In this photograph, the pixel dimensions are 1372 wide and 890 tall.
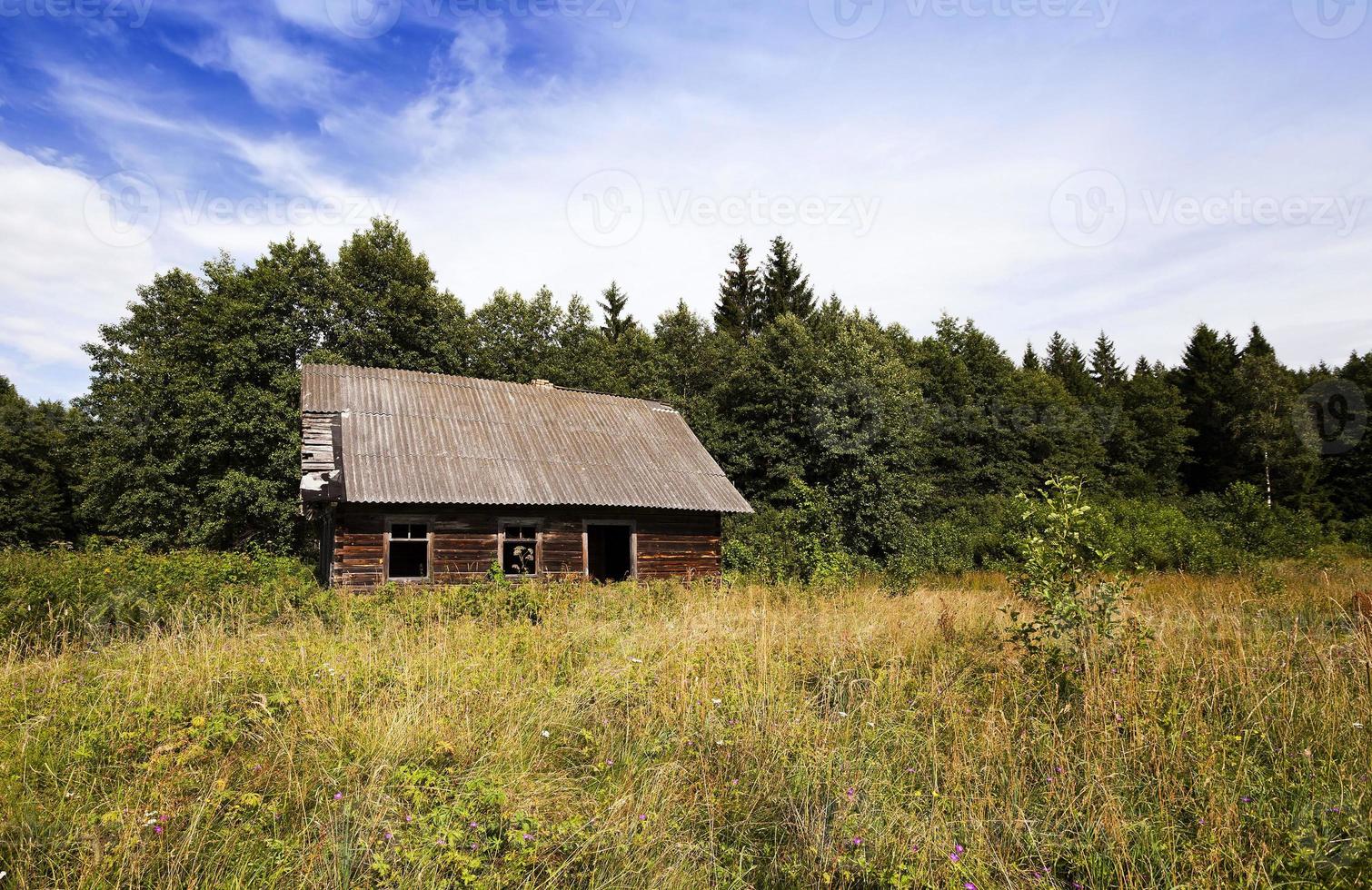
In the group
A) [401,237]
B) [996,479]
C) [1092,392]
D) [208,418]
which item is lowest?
[996,479]

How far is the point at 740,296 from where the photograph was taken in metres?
43.7

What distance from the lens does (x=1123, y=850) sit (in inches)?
129

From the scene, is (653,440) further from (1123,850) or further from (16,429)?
(16,429)

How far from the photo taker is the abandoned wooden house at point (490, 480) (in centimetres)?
1509

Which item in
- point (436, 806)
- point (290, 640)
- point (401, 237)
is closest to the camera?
point (436, 806)

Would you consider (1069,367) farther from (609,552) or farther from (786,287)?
(609,552)

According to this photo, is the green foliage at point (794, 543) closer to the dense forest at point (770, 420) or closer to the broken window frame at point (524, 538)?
the dense forest at point (770, 420)

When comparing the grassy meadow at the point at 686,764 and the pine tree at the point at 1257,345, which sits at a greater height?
the pine tree at the point at 1257,345

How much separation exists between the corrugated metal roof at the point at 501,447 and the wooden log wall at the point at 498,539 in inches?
24.9

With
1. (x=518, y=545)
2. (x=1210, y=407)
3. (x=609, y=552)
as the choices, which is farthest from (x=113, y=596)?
(x=1210, y=407)

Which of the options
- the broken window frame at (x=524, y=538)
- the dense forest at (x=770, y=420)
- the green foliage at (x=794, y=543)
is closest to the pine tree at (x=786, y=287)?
the dense forest at (x=770, y=420)

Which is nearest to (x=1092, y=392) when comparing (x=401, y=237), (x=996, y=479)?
(x=996, y=479)

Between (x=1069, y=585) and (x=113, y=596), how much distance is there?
9575 mm

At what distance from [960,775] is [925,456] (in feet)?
112
